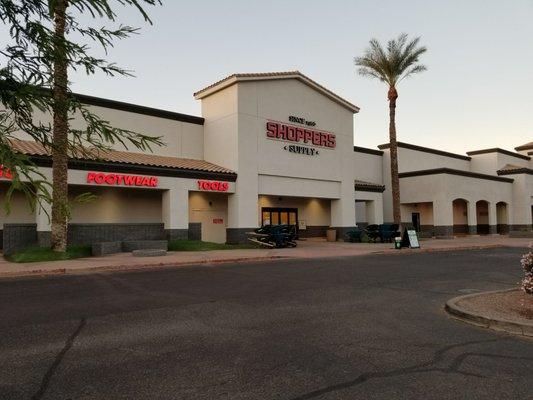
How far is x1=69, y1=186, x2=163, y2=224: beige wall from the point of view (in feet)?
72.8

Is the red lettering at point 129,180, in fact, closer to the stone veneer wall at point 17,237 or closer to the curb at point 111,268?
the stone veneer wall at point 17,237

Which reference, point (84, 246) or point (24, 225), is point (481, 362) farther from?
point (24, 225)

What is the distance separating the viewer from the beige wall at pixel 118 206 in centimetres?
2220

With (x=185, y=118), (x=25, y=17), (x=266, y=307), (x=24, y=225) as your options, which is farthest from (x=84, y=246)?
(x=25, y=17)

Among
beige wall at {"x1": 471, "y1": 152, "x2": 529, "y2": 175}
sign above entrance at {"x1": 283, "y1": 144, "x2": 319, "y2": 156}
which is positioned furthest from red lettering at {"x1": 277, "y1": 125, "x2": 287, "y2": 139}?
beige wall at {"x1": 471, "y1": 152, "x2": 529, "y2": 175}

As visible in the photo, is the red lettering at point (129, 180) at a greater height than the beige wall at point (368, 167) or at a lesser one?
lesser

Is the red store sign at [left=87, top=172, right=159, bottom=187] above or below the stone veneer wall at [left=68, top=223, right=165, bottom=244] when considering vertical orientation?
above

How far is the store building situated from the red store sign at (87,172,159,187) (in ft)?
0.16

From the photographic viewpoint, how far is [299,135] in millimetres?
28219

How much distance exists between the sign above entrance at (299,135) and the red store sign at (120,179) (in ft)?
26.8

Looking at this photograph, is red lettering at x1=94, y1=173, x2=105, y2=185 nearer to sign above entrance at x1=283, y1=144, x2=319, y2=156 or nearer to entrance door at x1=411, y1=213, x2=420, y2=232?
sign above entrance at x1=283, y1=144, x2=319, y2=156

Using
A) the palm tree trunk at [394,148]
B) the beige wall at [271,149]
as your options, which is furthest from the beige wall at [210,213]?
the palm tree trunk at [394,148]

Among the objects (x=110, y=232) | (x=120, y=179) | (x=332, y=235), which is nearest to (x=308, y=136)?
(x=332, y=235)

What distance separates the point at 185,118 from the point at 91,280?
643 inches
